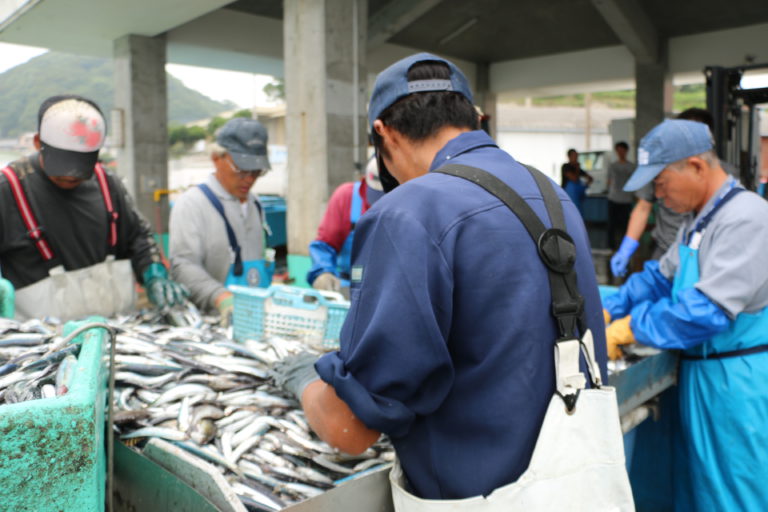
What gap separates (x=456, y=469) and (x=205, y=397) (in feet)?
3.56

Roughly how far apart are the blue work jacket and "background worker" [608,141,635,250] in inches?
530

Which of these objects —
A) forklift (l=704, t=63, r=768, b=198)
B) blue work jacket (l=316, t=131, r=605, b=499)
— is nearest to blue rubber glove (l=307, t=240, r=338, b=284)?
blue work jacket (l=316, t=131, r=605, b=499)

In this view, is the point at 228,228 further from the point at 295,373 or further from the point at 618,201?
the point at 618,201

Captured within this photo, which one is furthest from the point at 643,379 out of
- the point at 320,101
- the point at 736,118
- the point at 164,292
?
the point at 320,101

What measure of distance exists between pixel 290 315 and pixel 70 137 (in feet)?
5.05

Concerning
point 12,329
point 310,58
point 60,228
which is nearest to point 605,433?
point 12,329

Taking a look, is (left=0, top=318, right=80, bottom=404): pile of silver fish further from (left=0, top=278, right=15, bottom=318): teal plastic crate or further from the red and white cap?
the red and white cap

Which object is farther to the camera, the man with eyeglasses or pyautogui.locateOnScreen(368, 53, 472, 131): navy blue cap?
the man with eyeglasses

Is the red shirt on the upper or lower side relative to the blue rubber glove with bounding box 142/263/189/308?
upper

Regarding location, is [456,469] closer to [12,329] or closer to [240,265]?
[12,329]

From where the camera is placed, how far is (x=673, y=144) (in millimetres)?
3008

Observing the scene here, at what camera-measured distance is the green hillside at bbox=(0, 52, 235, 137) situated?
4783 inches

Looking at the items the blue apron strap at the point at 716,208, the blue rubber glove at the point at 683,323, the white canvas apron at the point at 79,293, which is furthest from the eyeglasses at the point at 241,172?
the blue apron strap at the point at 716,208

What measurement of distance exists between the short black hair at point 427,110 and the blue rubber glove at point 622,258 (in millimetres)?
3745
